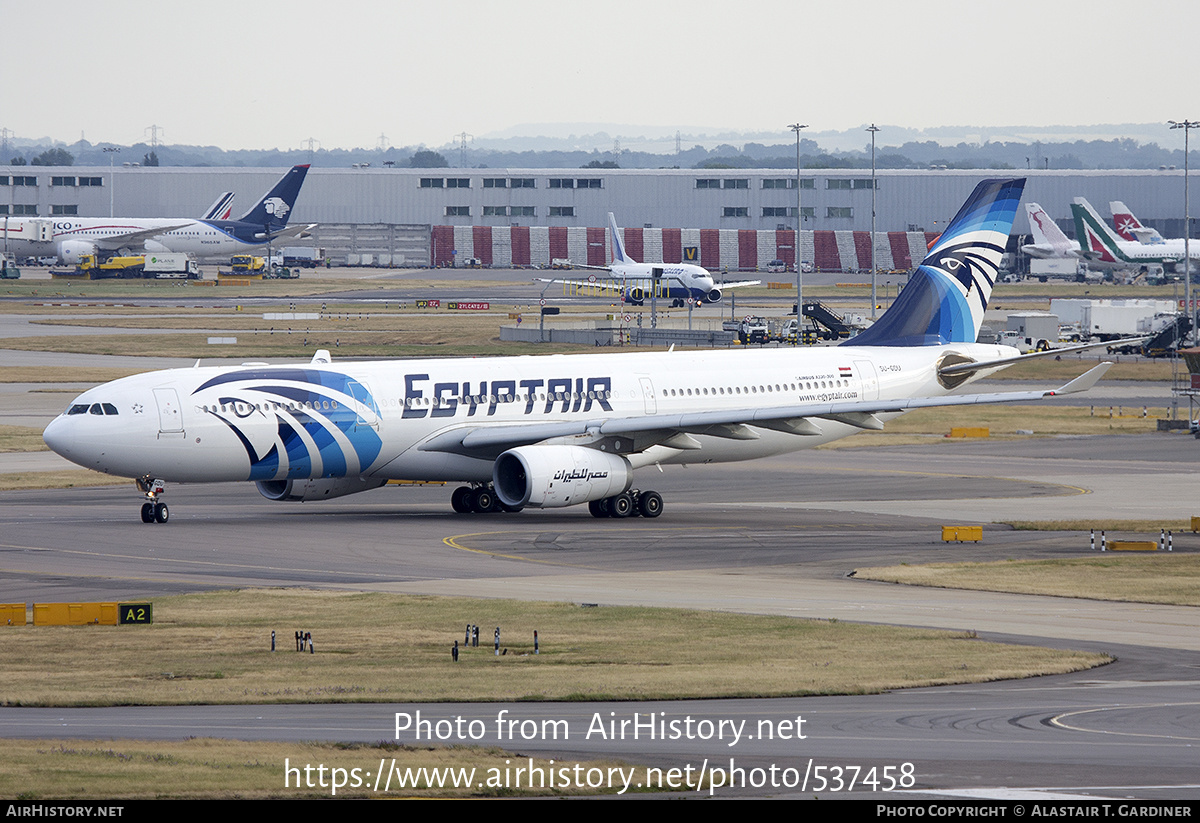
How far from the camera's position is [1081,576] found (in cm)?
3697

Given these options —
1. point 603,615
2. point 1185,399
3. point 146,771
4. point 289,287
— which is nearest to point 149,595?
point 603,615

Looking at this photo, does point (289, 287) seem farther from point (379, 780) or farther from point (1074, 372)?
point (379, 780)

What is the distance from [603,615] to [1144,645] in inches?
414

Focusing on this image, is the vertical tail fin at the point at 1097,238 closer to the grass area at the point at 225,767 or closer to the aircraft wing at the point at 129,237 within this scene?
the aircraft wing at the point at 129,237

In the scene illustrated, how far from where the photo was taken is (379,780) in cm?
1772

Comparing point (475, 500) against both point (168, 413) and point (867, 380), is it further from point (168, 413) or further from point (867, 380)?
point (867, 380)

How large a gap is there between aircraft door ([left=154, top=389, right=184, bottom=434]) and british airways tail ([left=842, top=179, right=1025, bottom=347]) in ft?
83.5

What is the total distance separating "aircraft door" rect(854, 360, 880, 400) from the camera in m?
54.4

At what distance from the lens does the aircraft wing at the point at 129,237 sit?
192m

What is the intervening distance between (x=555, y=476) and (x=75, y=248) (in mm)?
161547

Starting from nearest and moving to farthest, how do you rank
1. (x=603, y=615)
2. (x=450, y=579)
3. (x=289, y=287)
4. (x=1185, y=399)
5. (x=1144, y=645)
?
(x=1144, y=645)
(x=603, y=615)
(x=450, y=579)
(x=1185, y=399)
(x=289, y=287)

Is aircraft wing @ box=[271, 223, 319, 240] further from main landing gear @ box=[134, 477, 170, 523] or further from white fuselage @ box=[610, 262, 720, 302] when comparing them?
main landing gear @ box=[134, 477, 170, 523]

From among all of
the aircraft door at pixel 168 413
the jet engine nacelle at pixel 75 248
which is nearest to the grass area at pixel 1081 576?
the aircraft door at pixel 168 413

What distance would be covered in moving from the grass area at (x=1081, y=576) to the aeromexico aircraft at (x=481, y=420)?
727cm
